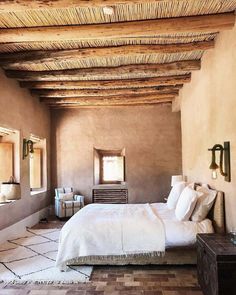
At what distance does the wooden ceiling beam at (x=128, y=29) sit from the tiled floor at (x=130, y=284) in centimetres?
290

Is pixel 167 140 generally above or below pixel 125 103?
below

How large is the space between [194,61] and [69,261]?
12.2 ft

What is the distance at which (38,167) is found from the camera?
7.49 metres

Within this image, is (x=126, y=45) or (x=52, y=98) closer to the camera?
(x=126, y=45)

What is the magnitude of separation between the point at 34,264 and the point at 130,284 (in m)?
1.38

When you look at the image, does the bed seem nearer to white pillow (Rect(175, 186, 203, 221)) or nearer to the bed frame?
the bed frame

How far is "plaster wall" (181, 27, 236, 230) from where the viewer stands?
3.53m

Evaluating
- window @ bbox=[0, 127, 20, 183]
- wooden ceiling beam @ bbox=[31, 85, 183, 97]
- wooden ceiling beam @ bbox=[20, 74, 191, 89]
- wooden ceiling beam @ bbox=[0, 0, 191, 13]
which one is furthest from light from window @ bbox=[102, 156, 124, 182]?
wooden ceiling beam @ bbox=[0, 0, 191, 13]

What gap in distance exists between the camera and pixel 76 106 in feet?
25.9

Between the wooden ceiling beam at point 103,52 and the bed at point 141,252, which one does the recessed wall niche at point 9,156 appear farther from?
the bed at point 141,252

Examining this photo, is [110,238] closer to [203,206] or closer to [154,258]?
[154,258]

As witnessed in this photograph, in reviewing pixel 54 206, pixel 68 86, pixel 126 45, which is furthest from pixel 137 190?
pixel 126 45

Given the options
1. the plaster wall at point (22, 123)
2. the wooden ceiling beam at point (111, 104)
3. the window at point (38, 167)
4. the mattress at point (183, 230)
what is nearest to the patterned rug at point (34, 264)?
the plaster wall at point (22, 123)

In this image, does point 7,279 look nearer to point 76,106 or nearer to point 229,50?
point 229,50
